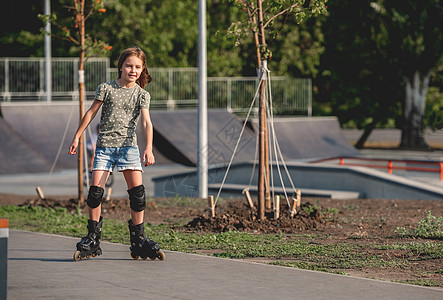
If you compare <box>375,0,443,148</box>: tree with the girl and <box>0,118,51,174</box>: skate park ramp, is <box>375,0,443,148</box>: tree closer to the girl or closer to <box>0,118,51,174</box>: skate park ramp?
<box>0,118,51,174</box>: skate park ramp

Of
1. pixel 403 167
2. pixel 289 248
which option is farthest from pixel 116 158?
pixel 403 167

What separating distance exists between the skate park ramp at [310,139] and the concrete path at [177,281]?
1953 centimetres

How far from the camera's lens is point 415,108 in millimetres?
34125

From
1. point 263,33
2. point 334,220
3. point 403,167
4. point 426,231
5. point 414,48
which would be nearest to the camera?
point 426,231

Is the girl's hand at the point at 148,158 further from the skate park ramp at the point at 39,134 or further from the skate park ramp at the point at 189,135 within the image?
the skate park ramp at the point at 189,135

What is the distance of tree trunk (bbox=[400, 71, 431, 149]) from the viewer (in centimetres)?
3403

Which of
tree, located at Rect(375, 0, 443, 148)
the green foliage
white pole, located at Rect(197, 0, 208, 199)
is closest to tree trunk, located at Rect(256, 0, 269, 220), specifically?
the green foliage

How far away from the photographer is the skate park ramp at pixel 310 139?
94.5 feet

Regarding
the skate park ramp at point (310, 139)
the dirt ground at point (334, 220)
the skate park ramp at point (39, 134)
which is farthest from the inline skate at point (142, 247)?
the skate park ramp at point (310, 139)

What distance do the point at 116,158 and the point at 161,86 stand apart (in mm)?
24126

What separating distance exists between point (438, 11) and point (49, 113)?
15530 mm

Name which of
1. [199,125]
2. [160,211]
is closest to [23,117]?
[199,125]

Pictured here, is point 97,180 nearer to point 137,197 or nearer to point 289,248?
point 137,197

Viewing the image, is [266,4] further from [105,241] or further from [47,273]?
[47,273]
